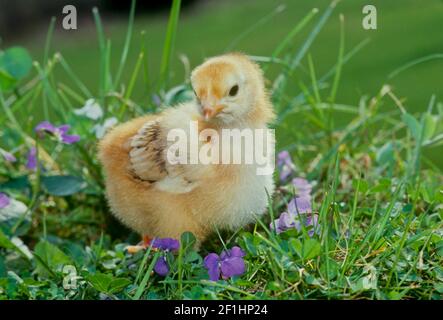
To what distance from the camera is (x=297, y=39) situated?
A: 276 cm

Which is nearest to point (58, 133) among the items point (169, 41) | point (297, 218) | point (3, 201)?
point (3, 201)

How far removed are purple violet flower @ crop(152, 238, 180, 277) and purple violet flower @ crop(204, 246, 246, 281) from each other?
0.24 feet

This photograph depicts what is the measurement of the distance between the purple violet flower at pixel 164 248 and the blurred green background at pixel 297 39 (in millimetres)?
835

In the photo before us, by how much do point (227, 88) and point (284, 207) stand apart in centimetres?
43

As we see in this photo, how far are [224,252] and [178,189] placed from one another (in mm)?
114

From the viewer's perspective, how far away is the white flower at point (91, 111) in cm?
162

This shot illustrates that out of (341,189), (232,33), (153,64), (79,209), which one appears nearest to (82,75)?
(153,64)

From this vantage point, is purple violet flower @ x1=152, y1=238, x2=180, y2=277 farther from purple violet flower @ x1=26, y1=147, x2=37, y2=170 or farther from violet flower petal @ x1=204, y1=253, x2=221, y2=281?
purple violet flower @ x1=26, y1=147, x2=37, y2=170

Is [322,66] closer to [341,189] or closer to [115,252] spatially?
[341,189]

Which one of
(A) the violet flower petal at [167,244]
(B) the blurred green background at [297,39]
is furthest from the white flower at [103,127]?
(B) the blurred green background at [297,39]

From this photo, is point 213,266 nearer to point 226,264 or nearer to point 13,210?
point 226,264

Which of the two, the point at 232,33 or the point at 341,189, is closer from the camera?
the point at 341,189
